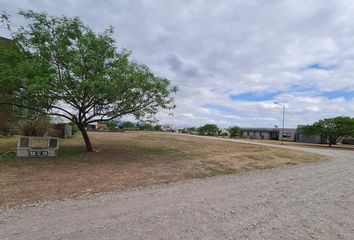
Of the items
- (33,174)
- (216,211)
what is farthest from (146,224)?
(33,174)

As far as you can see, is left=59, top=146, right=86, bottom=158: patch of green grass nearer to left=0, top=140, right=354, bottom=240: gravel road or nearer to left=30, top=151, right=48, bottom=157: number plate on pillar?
left=30, top=151, right=48, bottom=157: number plate on pillar

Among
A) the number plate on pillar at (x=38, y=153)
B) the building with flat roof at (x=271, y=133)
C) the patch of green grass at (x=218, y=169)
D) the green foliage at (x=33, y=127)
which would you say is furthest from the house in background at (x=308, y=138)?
the number plate on pillar at (x=38, y=153)

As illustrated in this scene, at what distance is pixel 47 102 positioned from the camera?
12.0 meters

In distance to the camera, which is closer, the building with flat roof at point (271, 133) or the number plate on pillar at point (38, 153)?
the number plate on pillar at point (38, 153)

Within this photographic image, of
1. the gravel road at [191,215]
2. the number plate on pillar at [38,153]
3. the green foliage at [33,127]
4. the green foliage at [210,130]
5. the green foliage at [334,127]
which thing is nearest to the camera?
the gravel road at [191,215]

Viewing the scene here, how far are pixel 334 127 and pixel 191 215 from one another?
43.5 m

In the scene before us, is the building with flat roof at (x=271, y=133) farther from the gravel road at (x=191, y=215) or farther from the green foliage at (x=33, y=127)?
the gravel road at (x=191, y=215)

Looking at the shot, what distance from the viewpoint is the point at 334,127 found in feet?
133

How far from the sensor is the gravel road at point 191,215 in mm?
4031

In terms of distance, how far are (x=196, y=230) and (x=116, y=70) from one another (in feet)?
27.7

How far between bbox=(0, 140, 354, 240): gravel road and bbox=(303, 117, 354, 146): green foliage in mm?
37746

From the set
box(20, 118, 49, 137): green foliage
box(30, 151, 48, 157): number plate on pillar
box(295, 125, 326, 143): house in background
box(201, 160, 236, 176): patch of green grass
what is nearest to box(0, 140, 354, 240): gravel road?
box(201, 160, 236, 176): patch of green grass

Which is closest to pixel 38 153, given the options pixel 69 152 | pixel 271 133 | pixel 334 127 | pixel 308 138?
pixel 69 152

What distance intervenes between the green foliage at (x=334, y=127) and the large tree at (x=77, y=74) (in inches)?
1458
